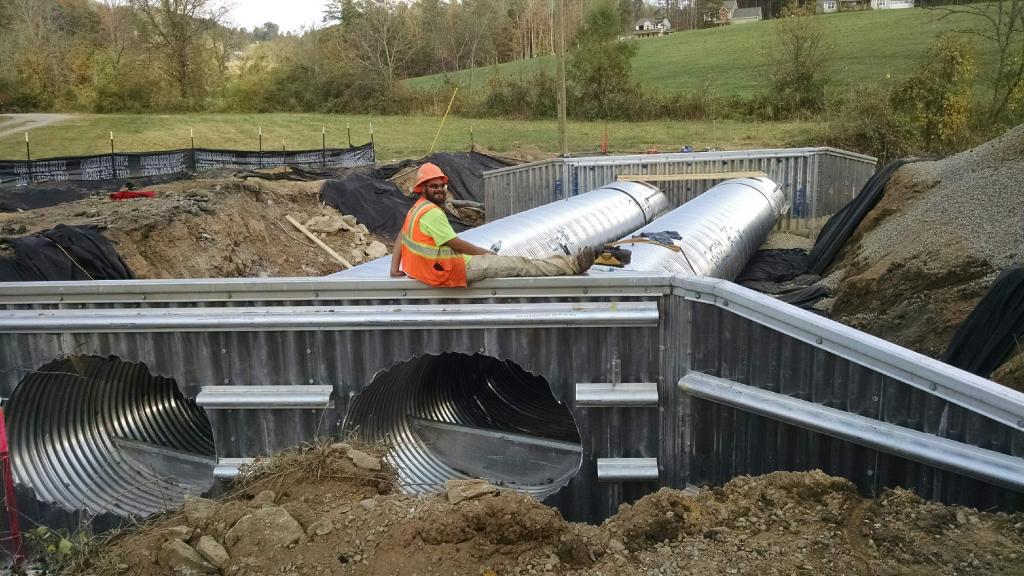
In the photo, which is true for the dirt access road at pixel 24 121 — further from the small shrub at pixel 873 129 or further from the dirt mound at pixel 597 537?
the dirt mound at pixel 597 537

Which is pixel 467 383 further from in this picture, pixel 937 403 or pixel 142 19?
pixel 142 19

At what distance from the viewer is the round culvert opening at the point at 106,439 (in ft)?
23.7

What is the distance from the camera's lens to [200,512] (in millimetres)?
4762

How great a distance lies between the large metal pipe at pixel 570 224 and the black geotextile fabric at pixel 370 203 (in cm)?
761

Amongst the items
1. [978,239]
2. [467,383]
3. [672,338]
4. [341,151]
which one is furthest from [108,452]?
[341,151]

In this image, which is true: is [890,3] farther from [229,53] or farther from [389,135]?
[389,135]

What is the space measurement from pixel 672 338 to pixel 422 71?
2767 inches

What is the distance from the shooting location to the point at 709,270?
1088 cm

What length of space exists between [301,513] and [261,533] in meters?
0.35

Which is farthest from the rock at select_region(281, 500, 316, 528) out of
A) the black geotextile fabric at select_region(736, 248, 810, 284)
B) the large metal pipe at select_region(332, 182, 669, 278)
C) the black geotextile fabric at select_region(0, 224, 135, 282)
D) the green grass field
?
the green grass field

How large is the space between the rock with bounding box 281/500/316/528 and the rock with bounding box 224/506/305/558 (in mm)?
109

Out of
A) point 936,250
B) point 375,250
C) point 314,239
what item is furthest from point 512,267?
point 375,250

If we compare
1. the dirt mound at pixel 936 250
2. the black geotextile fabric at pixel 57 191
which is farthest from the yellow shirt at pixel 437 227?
the black geotextile fabric at pixel 57 191

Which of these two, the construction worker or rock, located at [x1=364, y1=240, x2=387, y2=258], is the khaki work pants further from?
rock, located at [x1=364, y1=240, x2=387, y2=258]
